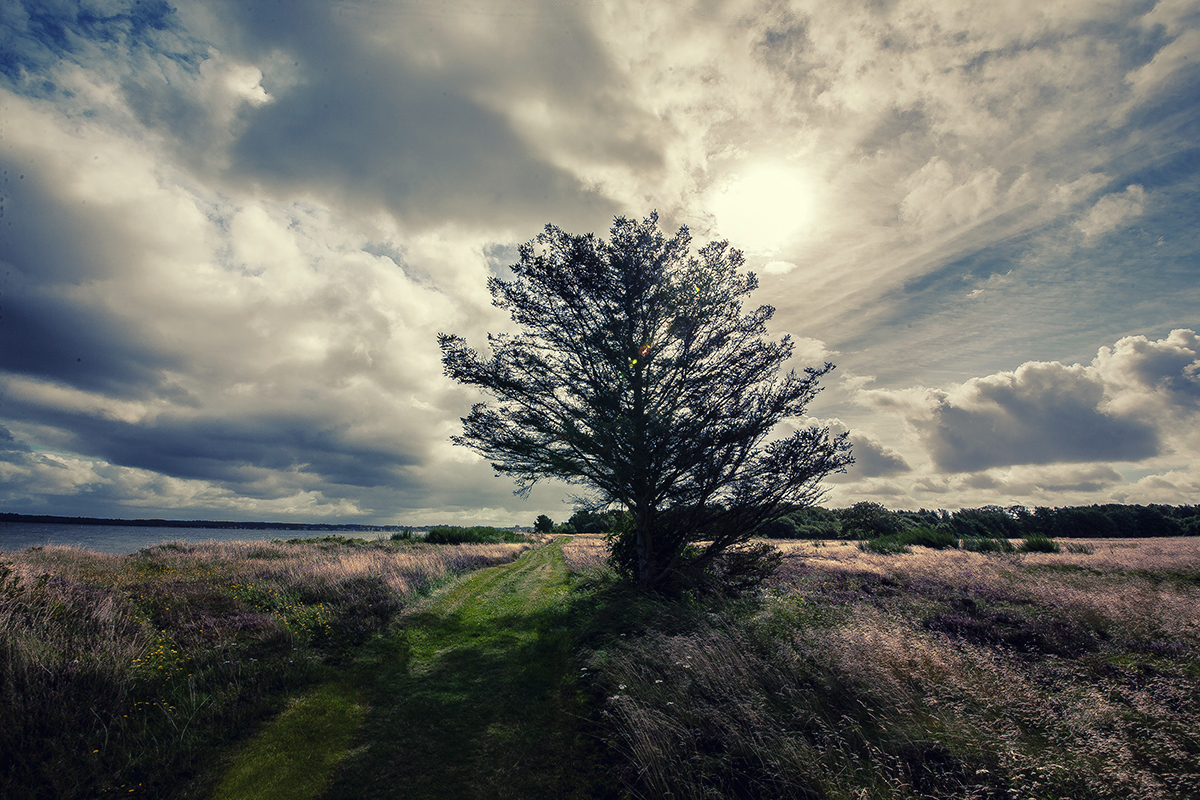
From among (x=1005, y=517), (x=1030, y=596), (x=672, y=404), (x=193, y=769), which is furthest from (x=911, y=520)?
(x=193, y=769)

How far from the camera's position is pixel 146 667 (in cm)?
701

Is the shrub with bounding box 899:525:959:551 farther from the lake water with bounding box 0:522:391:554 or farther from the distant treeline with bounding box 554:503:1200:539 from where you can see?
the lake water with bounding box 0:522:391:554

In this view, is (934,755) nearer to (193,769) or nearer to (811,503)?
(811,503)

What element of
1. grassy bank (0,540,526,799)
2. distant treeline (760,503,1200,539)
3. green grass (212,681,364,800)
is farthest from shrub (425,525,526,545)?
green grass (212,681,364,800)

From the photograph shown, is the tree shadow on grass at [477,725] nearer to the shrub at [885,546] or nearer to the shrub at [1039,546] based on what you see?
the shrub at [885,546]

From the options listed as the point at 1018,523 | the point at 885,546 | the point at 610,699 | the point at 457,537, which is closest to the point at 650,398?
the point at 610,699

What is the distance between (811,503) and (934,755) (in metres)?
7.70

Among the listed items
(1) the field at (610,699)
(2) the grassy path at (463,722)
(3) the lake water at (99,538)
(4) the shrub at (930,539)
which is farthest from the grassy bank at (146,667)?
(4) the shrub at (930,539)

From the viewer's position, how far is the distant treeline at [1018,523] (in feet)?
177

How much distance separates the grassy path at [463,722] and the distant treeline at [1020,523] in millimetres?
45493

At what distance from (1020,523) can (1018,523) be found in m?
0.39

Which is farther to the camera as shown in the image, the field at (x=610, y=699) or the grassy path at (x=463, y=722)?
the grassy path at (x=463, y=722)

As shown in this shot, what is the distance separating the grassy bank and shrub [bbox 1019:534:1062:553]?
3770 cm

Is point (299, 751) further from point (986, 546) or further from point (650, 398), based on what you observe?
point (986, 546)
